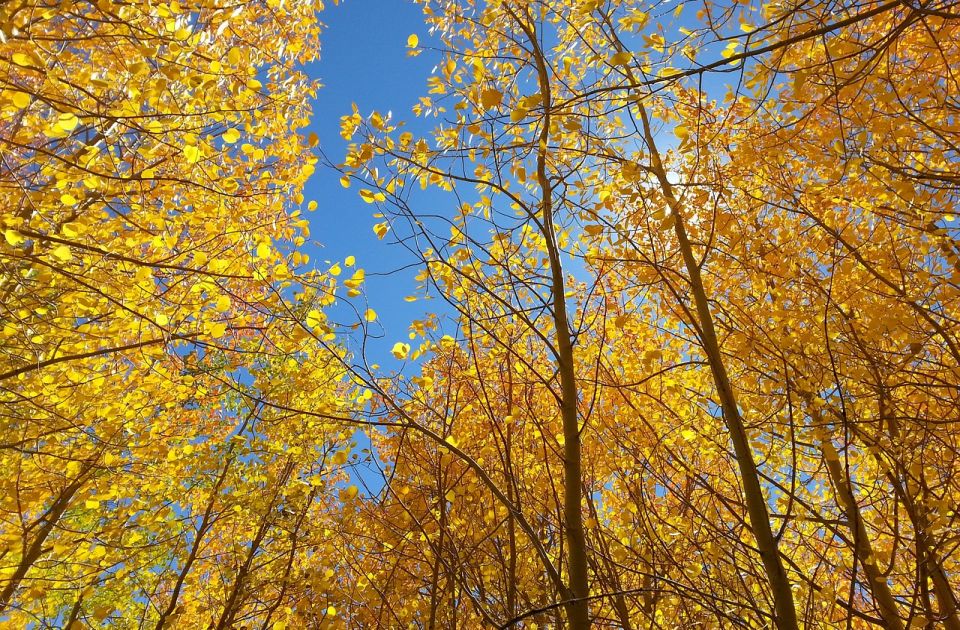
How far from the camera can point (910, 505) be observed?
2031 millimetres

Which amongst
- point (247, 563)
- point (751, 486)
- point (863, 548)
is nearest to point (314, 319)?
point (751, 486)

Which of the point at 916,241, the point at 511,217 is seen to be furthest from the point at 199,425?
the point at 916,241

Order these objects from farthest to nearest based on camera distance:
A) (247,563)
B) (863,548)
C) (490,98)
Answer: (247,563), (863,548), (490,98)

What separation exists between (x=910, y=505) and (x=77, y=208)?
5377mm

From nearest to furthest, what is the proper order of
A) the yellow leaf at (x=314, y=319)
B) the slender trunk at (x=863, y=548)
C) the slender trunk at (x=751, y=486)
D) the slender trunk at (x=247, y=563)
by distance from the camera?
the slender trunk at (x=751, y=486), the slender trunk at (x=863, y=548), the yellow leaf at (x=314, y=319), the slender trunk at (x=247, y=563)

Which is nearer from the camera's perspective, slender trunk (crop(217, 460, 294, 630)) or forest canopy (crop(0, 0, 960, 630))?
forest canopy (crop(0, 0, 960, 630))

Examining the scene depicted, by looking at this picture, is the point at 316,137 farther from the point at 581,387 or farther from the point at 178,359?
the point at 178,359

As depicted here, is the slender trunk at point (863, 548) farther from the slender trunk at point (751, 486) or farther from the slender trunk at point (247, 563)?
the slender trunk at point (247, 563)

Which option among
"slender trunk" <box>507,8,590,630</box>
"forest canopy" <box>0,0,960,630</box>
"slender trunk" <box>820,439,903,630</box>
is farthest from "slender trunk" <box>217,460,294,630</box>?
"slender trunk" <box>820,439,903,630</box>

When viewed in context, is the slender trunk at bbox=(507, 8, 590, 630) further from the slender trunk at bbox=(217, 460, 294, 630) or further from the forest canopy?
the slender trunk at bbox=(217, 460, 294, 630)

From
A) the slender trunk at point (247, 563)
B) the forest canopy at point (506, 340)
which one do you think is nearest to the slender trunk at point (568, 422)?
the forest canopy at point (506, 340)

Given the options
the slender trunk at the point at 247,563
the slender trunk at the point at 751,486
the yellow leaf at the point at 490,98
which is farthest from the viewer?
the slender trunk at the point at 247,563

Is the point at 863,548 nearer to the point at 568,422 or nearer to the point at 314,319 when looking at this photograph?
the point at 568,422

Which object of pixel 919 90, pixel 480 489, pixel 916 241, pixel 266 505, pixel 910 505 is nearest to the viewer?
pixel 910 505
